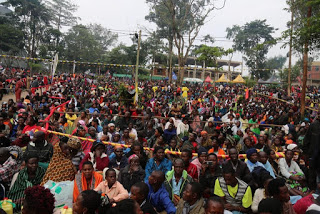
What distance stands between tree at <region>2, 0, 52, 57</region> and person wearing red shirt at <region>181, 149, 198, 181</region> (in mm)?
36966

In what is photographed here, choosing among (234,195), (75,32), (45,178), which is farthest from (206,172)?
(75,32)

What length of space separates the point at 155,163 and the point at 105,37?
63.2m

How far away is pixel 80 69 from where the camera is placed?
48062mm

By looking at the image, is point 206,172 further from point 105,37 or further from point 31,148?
point 105,37

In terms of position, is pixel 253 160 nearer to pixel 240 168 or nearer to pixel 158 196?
pixel 240 168

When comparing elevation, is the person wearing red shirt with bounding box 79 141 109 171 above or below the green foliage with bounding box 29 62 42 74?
below

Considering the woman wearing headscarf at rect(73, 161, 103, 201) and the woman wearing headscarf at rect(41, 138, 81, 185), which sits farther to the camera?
the woman wearing headscarf at rect(41, 138, 81, 185)

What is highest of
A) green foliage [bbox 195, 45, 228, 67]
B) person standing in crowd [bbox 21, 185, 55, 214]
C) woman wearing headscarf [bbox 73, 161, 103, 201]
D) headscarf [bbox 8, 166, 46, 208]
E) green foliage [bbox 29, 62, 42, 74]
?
green foliage [bbox 195, 45, 228, 67]

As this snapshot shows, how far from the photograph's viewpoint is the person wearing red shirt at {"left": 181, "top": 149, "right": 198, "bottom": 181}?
181 inches

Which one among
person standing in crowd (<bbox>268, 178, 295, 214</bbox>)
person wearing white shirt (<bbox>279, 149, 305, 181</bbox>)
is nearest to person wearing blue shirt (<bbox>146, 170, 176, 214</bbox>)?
person standing in crowd (<bbox>268, 178, 295, 214</bbox>)

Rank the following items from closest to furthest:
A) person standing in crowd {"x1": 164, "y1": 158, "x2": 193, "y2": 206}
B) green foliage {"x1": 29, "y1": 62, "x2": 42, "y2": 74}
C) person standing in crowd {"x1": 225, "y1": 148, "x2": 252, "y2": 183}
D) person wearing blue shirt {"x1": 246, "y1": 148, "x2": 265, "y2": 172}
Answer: person standing in crowd {"x1": 164, "y1": 158, "x2": 193, "y2": 206}
person standing in crowd {"x1": 225, "y1": 148, "x2": 252, "y2": 183}
person wearing blue shirt {"x1": 246, "y1": 148, "x2": 265, "y2": 172}
green foliage {"x1": 29, "y1": 62, "x2": 42, "y2": 74}

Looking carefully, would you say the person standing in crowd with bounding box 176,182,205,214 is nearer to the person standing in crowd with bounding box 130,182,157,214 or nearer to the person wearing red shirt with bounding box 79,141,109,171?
the person standing in crowd with bounding box 130,182,157,214

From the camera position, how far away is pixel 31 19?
35562 millimetres

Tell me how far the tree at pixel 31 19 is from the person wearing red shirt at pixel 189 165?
3697cm
